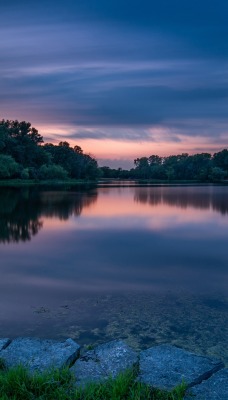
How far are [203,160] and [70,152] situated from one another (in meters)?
61.0

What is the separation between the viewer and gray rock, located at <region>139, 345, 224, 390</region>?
3.98 meters

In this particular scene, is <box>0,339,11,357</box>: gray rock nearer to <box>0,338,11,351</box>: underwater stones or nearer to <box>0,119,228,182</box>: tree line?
<box>0,338,11,351</box>: underwater stones

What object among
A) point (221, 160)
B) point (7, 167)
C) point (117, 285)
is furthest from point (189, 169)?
point (117, 285)

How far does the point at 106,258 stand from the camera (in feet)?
37.2

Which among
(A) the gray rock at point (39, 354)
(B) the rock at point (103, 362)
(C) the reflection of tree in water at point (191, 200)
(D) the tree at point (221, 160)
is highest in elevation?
(D) the tree at point (221, 160)

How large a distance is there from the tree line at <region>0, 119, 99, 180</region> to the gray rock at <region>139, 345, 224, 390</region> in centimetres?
6428

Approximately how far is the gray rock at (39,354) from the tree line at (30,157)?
63601 mm

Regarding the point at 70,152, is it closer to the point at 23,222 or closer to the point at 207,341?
the point at 23,222

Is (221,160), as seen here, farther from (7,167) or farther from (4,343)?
(4,343)

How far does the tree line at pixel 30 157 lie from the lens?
73.0m

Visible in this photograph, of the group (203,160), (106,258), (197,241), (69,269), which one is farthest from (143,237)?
(203,160)

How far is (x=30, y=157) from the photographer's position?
83.7 m

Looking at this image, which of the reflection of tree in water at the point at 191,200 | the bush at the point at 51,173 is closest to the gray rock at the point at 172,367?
the reflection of tree in water at the point at 191,200

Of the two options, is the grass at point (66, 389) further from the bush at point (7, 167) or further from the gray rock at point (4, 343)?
the bush at point (7, 167)
